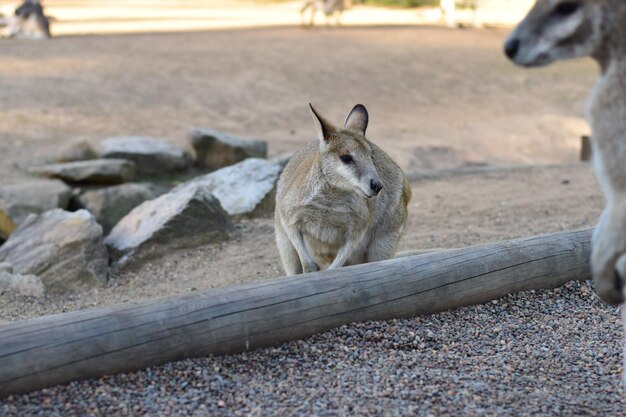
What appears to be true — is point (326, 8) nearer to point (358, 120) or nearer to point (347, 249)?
point (358, 120)

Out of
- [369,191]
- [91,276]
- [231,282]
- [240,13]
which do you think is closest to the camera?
[369,191]

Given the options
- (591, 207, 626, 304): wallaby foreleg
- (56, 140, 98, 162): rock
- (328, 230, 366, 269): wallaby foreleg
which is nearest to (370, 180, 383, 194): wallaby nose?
(328, 230, 366, 269): wallaby foreleg

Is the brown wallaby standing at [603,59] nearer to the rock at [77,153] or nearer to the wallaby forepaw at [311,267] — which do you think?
the wallaby forepaw at [311,267]

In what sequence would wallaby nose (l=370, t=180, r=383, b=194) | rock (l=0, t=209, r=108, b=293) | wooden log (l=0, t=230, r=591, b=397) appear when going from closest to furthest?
wooden log (l=0, t=230, r=591, b=397)
wallaby nose (l=370, t=180, r=383, b=194)
rock (l=0, t=209, r=108, b=293)

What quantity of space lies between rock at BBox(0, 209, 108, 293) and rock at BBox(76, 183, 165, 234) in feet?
4.06

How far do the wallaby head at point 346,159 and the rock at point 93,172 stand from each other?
14.2ft

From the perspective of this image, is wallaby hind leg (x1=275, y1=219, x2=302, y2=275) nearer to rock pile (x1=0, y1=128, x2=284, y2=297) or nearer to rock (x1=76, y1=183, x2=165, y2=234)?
rock pile (x1=0, y1=128, x2=284, y2=297)

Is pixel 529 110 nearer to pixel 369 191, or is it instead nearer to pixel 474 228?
pixel 474 228

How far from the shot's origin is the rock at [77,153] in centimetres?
975

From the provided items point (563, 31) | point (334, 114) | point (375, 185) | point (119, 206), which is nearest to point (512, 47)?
point (563, 31)

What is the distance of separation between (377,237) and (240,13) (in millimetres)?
22334

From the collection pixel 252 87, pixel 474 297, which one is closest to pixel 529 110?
pixel 252 87

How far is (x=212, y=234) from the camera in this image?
7125 mm

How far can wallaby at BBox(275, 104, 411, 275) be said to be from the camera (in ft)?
16.1
